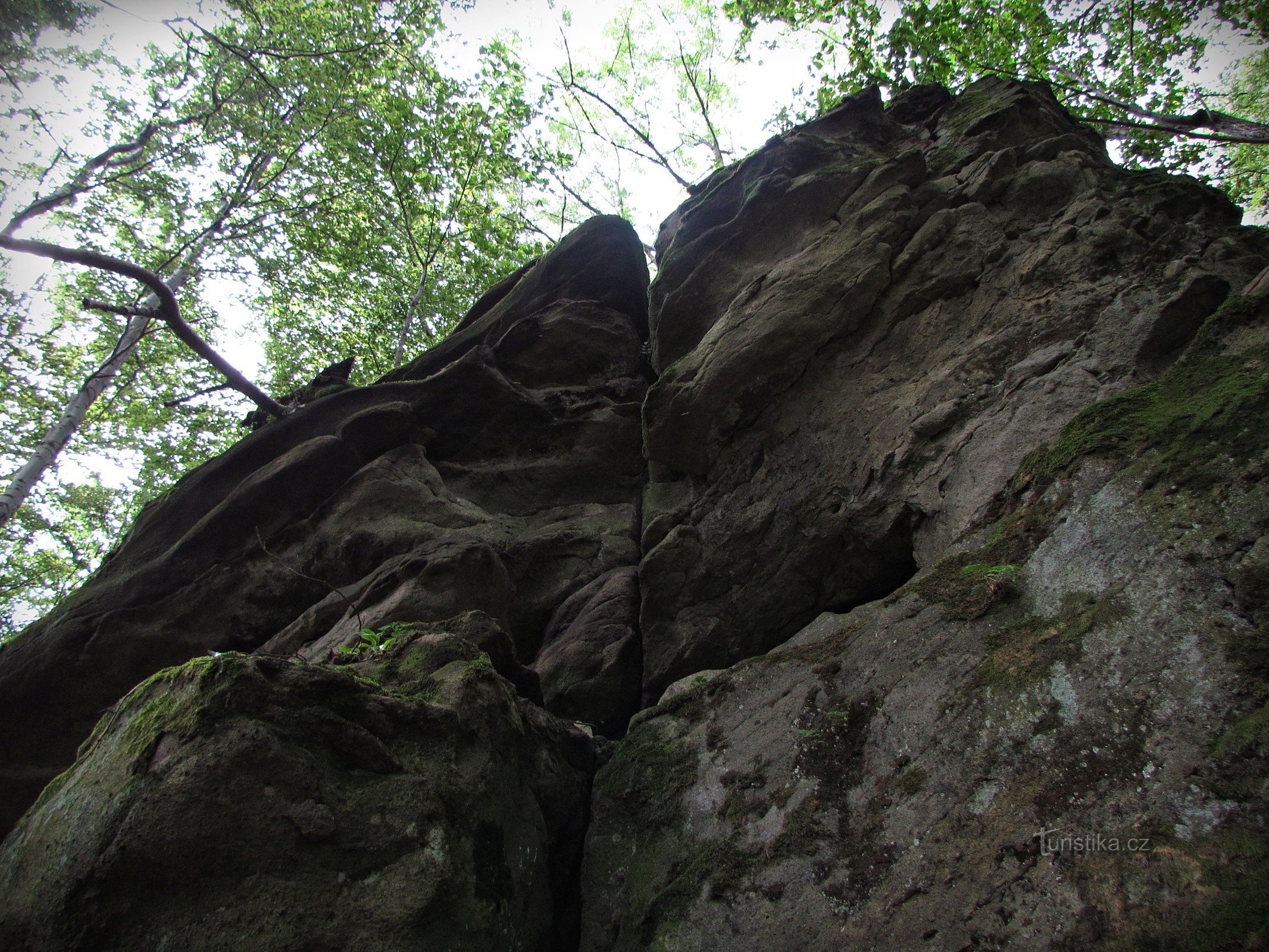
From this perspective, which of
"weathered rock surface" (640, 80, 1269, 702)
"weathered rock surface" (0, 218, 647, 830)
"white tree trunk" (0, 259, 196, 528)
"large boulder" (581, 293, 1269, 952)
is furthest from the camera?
"white tree trunk" (0, 259, 196, 528)

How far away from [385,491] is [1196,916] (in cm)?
1014

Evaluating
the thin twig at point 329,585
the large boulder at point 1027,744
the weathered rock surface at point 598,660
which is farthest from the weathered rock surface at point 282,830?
the thin twig at point 329,585

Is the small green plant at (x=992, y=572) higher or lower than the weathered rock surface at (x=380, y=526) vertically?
lower

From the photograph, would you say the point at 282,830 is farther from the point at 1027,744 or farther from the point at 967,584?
the point at 967,584

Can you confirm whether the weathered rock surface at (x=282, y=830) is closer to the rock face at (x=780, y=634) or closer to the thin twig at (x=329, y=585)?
the rock face at (x=780, y=634)

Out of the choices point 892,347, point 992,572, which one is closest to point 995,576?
point 992,572

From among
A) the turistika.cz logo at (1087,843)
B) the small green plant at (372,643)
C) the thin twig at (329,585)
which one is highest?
the thin twig at (329,585)

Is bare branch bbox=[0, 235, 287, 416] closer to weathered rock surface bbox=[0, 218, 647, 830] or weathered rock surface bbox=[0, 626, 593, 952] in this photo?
weathered rock surface bbox=[0, 218, 647, 830]

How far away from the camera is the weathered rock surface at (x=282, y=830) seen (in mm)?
3104

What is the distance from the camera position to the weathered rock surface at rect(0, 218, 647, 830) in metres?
8.85

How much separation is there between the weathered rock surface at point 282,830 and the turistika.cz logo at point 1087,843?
116 inches

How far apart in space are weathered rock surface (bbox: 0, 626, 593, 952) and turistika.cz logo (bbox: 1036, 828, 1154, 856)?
2.94 meters

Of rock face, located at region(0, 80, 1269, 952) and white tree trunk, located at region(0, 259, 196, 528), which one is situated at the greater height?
white tree trunk, located at region(0, 259, 196, 528)

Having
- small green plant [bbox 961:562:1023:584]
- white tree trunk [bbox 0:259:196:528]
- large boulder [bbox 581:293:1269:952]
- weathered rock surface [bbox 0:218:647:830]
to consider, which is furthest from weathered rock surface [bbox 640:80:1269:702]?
white tree trunk [bbox 0:259:196:528]
